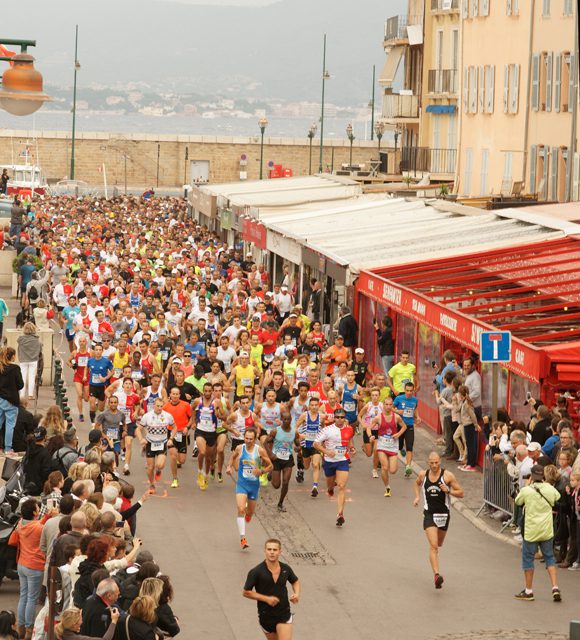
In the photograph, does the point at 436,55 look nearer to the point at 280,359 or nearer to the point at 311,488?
the point at 280,359

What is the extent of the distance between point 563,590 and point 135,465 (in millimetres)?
8075

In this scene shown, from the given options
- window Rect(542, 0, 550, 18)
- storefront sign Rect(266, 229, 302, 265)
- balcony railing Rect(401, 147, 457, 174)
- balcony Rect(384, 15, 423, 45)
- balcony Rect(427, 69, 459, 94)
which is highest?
balcony Rect(384, 15, 423, 45)

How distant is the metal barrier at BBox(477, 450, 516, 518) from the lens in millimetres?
17750

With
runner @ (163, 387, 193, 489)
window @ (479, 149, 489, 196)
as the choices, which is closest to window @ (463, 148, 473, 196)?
window @ (479, 149, 489, 196)

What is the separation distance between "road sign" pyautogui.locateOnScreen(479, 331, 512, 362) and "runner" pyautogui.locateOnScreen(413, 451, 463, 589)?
3.57 meters

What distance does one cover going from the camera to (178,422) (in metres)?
20.2

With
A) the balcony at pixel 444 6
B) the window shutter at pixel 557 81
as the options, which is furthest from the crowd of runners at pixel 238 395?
the balcony at pixel 444 6

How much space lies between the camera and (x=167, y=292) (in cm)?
3372

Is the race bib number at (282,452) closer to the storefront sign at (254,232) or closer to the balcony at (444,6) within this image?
the storefront sign at (254,232)

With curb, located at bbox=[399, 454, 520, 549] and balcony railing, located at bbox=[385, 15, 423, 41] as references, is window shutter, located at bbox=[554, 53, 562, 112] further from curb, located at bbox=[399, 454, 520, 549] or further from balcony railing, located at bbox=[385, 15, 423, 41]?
balcony railing, located at bbox=[385, 15, 423, 41]

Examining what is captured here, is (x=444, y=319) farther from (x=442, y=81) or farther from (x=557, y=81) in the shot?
(x=442, y=81)

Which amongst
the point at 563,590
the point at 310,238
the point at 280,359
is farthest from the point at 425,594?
the point at 310,238

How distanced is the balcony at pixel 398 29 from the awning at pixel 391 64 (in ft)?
1.90

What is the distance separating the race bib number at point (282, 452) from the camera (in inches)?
743
